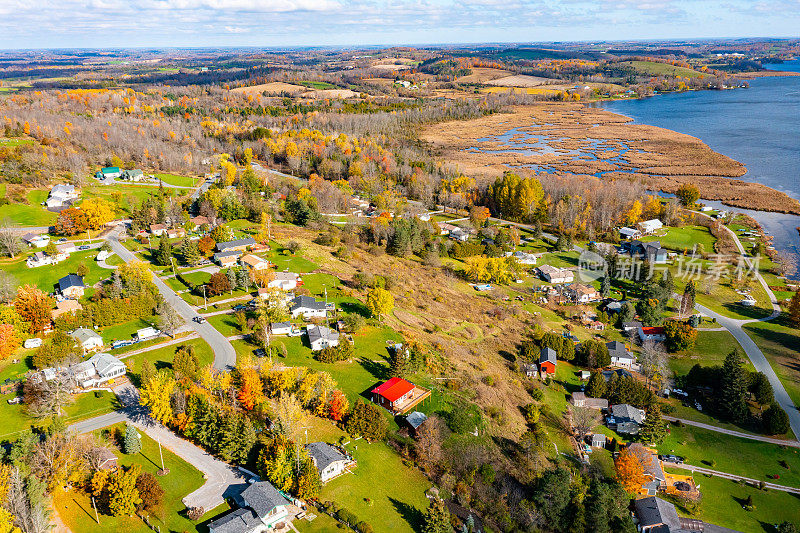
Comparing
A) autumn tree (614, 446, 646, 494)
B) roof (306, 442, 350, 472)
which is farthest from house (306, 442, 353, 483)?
autumn tree (614, 446, 646, 494)

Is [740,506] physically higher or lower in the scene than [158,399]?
lower

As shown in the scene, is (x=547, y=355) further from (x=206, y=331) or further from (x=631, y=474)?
(x=206, y=331)

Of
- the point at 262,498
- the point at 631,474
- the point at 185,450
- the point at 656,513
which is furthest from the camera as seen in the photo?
the point at 631,474

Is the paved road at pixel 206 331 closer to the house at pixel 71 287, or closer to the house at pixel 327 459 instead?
the house at pixel 71 287

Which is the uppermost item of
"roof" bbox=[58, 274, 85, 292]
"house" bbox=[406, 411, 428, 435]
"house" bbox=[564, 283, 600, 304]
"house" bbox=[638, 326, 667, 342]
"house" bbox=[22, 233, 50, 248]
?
"house" bbox=[22, 233, 50, 248]

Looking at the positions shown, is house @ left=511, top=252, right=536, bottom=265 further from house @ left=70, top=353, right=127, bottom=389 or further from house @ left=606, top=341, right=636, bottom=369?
house @ left=70, top=353, right=127, bottom=389

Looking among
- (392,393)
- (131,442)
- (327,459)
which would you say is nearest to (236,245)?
(392,393)
